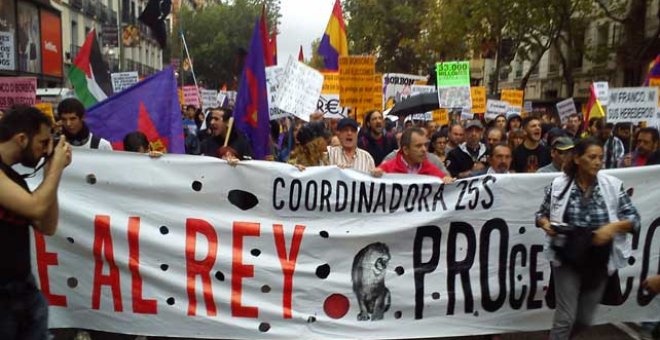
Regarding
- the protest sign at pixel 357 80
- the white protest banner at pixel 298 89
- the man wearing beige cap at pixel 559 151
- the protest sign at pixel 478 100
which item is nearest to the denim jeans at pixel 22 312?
the white protest banner at pixel 298 89

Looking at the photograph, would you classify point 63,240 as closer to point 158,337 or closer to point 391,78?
point 158,337

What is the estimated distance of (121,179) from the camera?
13.9 feet

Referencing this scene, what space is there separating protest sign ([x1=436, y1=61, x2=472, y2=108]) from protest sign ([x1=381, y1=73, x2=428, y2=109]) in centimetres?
257

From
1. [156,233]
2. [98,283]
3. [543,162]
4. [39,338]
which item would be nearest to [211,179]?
[156,233]

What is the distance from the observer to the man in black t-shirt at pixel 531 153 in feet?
20.9

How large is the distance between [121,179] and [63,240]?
55 cm

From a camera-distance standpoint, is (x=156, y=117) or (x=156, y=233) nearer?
(x=156, y=233)

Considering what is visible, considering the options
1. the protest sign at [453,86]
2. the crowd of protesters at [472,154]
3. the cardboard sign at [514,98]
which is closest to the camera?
the crowd of protesters at [472,154]

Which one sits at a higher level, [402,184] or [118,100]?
[118,100]

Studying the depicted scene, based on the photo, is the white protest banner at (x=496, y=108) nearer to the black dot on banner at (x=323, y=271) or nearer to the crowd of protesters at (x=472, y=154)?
the crowd of protesters at (x=472, y=154)

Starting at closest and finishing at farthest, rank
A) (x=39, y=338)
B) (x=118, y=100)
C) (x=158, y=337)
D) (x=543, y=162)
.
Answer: (x=39, y=338) < (x=158, y=337) < (x=118, y=100) < (x=543, y=162)

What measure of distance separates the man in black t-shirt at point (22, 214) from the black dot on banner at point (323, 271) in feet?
6.33

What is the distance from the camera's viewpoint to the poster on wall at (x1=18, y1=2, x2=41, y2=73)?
1044 inches

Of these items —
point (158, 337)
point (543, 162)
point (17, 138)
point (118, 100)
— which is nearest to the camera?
point (17, 138)
